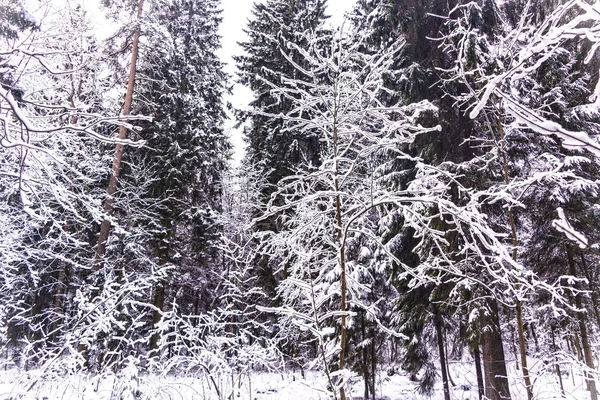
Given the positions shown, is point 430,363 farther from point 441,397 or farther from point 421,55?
point 421,55

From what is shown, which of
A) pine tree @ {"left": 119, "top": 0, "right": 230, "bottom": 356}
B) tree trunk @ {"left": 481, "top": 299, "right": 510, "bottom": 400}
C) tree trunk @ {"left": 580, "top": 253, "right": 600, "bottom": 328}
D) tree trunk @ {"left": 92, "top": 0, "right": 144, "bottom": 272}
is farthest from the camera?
pine tree @ {"left": 119, "top": 0, "right": 230, "bottom": 356}

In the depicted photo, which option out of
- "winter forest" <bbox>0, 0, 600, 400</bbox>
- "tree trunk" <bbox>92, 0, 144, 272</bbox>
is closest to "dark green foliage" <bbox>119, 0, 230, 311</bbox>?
"winter forest" <bbox>0, 0, 600, 400</bbox>

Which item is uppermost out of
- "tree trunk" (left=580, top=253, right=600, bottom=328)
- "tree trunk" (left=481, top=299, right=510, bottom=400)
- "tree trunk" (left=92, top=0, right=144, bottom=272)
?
"tree trunk" (left=92, top=0, right=144, bottom=272)

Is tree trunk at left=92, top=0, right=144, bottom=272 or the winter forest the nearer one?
the winter forest

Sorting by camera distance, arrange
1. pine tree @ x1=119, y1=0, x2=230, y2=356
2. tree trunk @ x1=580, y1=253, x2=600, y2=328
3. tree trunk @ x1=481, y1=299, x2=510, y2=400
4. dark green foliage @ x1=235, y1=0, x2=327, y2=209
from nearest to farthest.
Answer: tree trunk @ x1=481, y1=299, x2=510, y2=400 → tree trunk @ x1=580, y1=253, x2=600, y2=328 → pine tree @ x1=119, y1=0, x2=230, y2=356 → dark green foliage @ x1=235, y1=0, x2=327, y2=209

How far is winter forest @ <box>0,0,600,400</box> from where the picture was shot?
263 cm

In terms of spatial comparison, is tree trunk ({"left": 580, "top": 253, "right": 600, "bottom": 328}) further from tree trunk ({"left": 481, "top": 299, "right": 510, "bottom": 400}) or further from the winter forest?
tree trunk ({"left": 481, "top": 299, "right": 510, "bottom": 400})

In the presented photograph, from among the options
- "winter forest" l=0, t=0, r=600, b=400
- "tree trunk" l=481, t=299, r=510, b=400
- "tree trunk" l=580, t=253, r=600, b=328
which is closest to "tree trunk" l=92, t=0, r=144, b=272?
"winter forest" l=0, t=0, r=600, b=400

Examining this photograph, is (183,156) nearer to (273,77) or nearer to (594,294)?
(273,77)

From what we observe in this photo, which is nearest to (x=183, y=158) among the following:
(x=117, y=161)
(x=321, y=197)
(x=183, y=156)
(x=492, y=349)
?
(x=183, y=156)

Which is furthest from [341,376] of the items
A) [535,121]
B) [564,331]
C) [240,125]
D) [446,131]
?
[240,125]

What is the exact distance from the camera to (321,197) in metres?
3.21

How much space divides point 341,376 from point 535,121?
6.77 ft

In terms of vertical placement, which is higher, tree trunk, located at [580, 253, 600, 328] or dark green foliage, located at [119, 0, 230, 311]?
dark green foliage, located at [119, 0, 230, 311]
